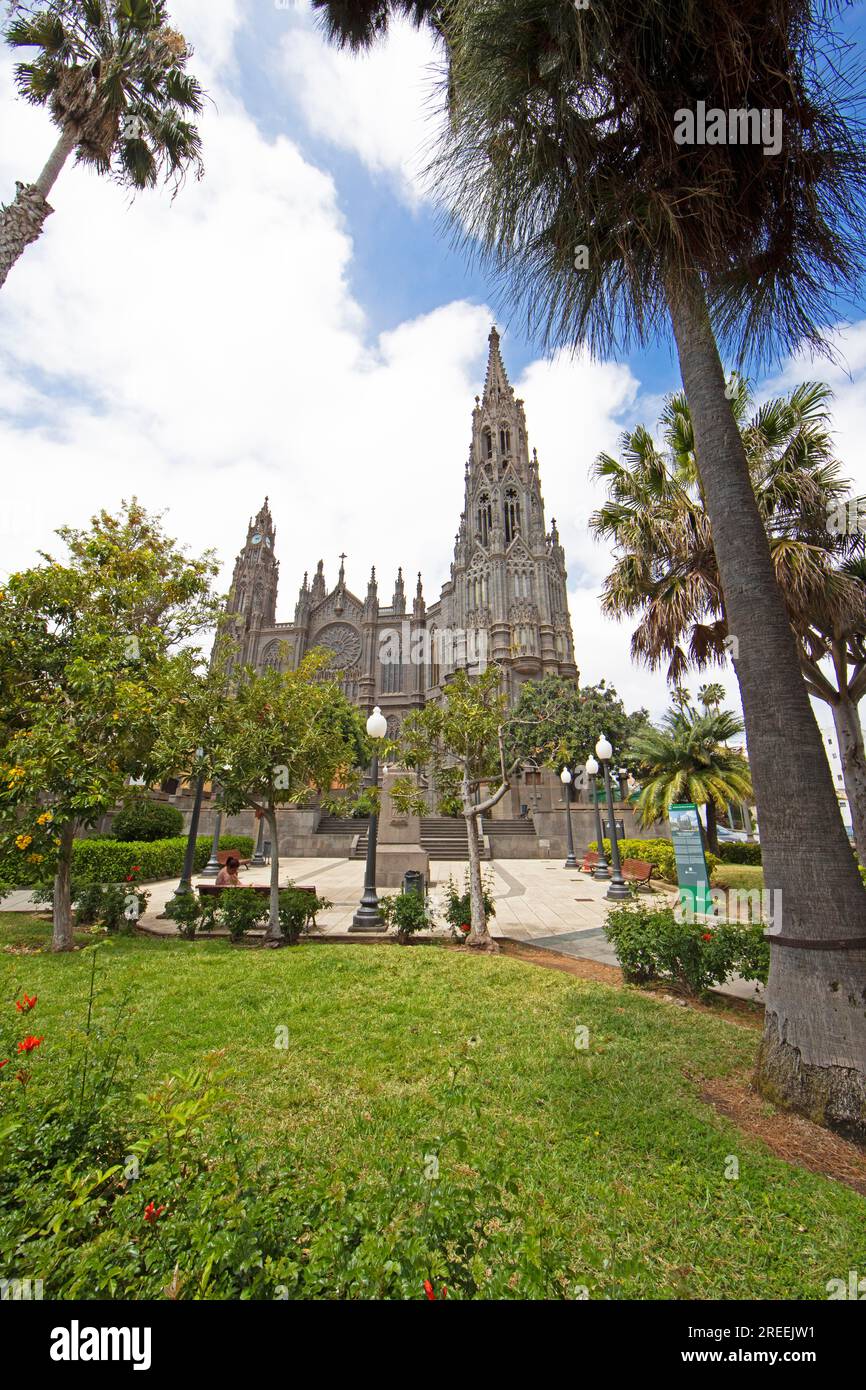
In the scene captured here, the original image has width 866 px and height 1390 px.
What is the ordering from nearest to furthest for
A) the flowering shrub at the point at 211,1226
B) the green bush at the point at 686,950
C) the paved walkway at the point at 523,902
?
Answer: 1. the flowering shrub at the point at 211,1226
2. the green bush at the point at 686,950
3. the paved walkway at the point at 523,902

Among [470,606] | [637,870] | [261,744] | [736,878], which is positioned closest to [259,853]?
[637,870]

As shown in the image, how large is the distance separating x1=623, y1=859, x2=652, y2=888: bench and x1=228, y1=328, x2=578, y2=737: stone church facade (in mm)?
25364

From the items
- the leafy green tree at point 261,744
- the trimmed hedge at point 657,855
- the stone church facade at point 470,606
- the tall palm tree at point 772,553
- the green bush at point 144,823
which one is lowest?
the trimmed hedge at point 657,855

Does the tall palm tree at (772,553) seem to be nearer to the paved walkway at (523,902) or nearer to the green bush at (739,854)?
the paved walkway at (523,902)

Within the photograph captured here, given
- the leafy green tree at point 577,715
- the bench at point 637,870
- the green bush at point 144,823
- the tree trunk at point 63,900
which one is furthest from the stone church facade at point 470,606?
the tree trunk at point 63,900

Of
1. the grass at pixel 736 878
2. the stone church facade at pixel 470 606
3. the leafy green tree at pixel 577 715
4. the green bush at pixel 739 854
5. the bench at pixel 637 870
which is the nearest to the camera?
the grass at pixel 736 878

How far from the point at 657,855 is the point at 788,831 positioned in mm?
16295

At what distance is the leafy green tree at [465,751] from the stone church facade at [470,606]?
33164 millimetres

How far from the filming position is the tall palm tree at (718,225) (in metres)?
3.69

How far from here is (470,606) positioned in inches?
1911

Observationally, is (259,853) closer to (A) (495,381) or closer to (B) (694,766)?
(B) (694,766)

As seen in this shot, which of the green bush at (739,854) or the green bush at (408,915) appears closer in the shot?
the green bush at (408,915)

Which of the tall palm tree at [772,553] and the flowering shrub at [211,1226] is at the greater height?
the tall palm tree at [772,553]

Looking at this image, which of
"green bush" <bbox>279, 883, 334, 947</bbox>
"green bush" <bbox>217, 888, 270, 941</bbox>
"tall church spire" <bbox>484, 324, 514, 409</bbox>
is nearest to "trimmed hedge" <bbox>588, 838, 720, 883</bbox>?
"green bush" <bbox>279, 883, 334, 947</bbox>
